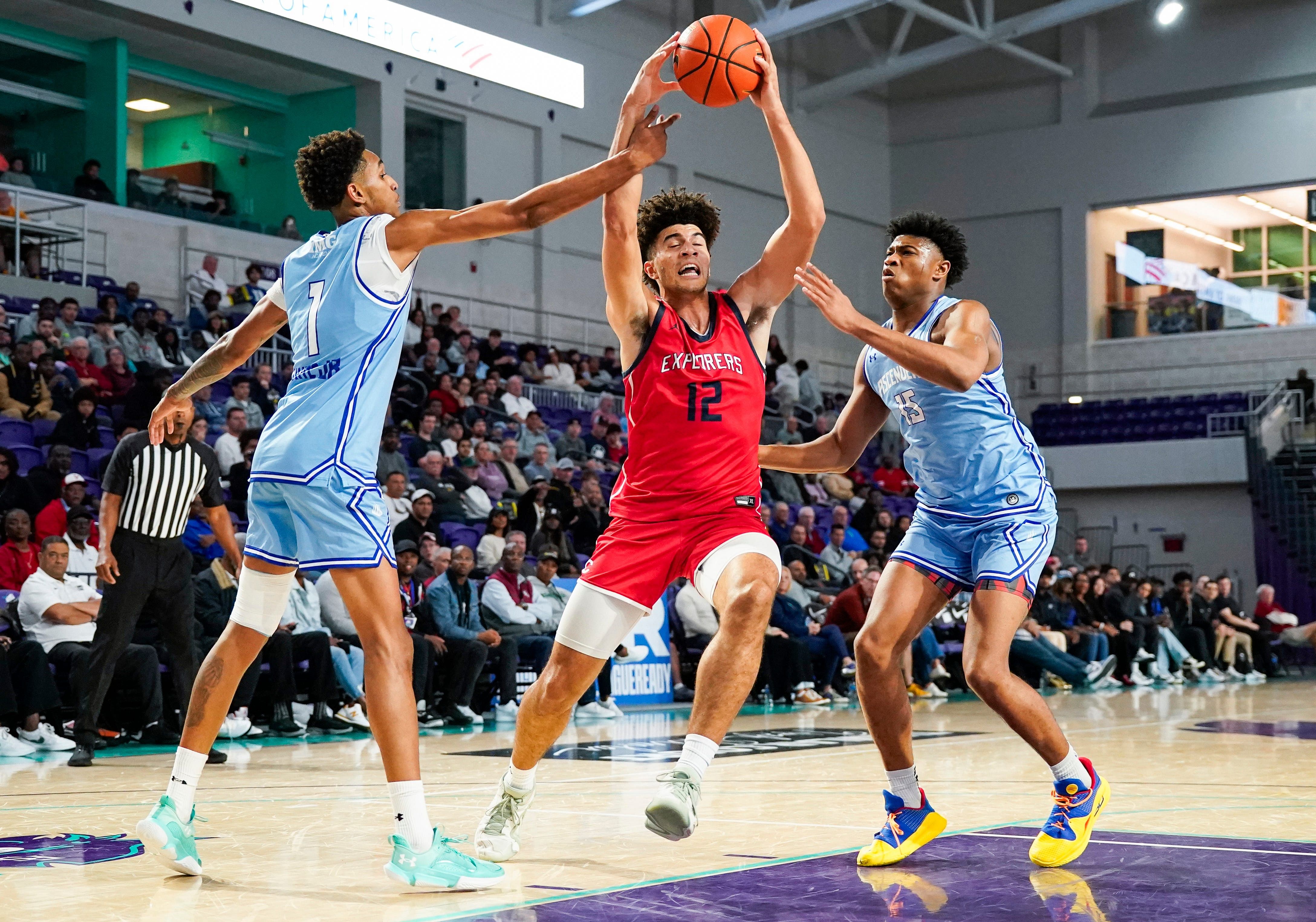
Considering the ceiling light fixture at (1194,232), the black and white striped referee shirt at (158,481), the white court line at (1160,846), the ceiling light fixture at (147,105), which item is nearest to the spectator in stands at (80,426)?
the black and white striped referee shirt at (158,481)

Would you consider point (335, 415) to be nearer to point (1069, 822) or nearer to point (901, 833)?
point (901, 833)

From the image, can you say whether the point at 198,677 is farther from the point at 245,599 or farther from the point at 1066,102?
the point at 1066,102

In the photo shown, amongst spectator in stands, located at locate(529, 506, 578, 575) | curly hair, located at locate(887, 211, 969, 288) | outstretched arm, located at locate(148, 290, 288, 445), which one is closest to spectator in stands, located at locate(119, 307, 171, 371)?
spectator in stands, located at locate(529, 506, 578, 575)

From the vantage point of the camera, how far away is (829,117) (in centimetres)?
2888

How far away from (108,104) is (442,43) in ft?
16.0

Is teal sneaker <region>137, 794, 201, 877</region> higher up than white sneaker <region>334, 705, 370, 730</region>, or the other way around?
teal sneaker <region>137, 794, 201, 877</region>

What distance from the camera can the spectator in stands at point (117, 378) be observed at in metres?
13.3

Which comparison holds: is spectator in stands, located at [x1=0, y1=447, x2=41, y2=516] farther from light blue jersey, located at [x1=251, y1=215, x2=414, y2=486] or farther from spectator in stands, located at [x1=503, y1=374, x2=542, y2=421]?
spectator in stands, located at [x1=503, y1=374, x2=542, y2=421]

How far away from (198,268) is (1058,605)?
472 inches

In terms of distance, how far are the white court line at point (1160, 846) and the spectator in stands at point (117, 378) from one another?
34.4 ft

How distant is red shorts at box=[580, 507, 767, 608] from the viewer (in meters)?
4.21

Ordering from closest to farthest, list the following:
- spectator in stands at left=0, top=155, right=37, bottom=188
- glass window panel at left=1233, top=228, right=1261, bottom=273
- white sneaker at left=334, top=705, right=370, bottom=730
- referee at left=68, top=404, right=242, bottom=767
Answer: referee at left=68, top=404, right=242, bottom=767, white sneaker at left=334, top=705, right=370, bottom=730, spectator in stands at left=0, top=155, right=37, bottom=188, glass window panel at left=1233, top=228, right=1261, bottom=273

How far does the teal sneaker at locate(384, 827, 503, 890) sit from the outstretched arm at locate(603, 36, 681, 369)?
4.81ft

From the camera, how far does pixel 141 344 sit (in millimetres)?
14656
